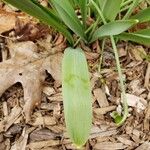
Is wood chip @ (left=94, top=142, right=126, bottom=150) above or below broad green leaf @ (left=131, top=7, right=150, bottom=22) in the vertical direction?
below

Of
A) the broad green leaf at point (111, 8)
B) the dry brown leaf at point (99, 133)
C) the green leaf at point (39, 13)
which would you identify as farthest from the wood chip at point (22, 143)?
the broad green leaf at point (111, 8)

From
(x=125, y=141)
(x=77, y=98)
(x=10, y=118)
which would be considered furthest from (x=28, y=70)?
(x=125, y=141)

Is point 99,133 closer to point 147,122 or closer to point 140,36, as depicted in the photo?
point 147,122

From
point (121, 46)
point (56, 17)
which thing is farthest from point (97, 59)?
point (56, 17)

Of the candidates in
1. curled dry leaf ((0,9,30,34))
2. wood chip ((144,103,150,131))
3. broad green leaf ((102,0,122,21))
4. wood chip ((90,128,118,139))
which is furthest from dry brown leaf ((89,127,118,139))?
curled dry leaf ((0,9,30,34))

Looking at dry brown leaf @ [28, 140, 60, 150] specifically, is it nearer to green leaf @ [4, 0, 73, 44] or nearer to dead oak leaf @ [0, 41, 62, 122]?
dead oak leaf @ [0, 41, 62, 122]

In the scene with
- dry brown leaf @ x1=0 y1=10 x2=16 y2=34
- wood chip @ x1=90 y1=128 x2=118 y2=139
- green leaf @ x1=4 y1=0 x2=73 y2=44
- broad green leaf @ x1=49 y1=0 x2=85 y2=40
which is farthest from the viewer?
dry brown leaf @ x1=0 y1=10 x2=16 y2=34

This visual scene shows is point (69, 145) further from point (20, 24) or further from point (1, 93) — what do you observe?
point (20, 24)
